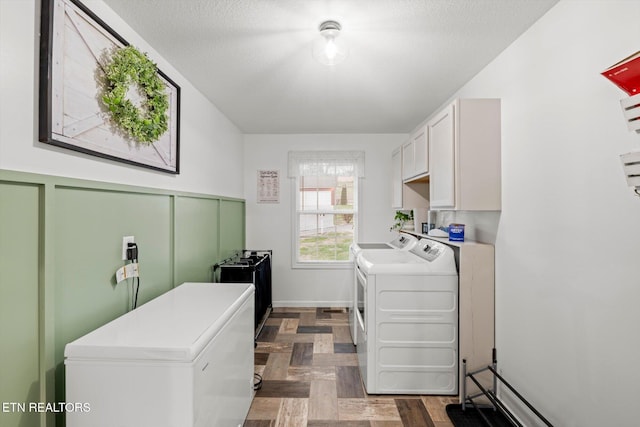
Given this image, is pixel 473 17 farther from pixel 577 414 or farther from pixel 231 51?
pixel 577 414

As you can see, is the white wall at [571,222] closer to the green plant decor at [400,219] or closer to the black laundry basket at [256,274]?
the green plant decor at [400,219]

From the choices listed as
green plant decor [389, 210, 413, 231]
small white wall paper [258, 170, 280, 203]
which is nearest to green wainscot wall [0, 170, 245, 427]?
small white wall paper [258, 170, 280, 203]

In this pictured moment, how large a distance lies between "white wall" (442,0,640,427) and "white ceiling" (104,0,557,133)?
34 cm

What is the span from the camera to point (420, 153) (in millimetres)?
2906

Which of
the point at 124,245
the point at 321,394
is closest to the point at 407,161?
the point at 321,394

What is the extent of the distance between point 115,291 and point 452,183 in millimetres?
2119

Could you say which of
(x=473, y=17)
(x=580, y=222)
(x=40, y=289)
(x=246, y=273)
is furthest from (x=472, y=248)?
(x=40, y=289)

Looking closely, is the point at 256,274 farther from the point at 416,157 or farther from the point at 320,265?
the point at 416,157

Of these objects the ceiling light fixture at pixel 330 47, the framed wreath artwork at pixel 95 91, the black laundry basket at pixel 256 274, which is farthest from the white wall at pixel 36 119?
Result: the ceiling light fixture at pixel 330 47

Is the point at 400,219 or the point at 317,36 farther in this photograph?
the point at 400,219

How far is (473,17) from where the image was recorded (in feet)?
5.79

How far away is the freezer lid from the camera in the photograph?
3.76 ft

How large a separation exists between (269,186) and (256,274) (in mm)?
1508

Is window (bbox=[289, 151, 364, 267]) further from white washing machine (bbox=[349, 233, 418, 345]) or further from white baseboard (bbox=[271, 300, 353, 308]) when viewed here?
white washing machine (bbox=[349, 233, 418, 345])
